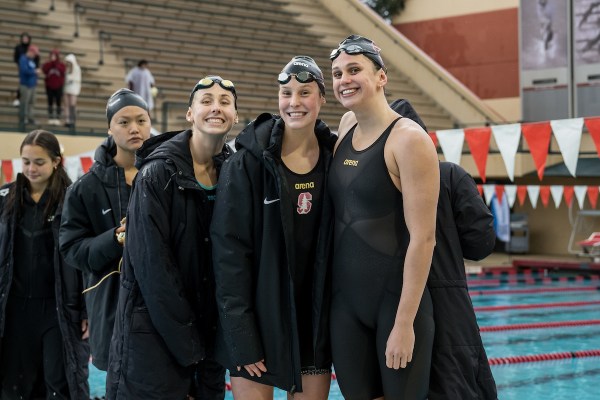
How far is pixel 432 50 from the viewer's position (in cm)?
2231

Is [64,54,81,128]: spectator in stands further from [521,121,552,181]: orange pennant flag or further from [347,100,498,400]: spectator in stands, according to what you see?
[347,100,498,400]: spectator in stands

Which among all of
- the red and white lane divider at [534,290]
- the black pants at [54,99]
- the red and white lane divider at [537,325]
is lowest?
the red and white lane divider at [534,290]

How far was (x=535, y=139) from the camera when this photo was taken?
7.86 metres

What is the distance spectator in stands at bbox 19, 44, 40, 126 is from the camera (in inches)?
490

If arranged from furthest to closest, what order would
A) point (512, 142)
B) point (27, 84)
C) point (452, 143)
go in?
point (27, 84) < point (452, 143) < point (512, 142)

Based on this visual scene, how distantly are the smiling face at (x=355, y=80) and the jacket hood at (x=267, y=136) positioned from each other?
→ 0.70ft

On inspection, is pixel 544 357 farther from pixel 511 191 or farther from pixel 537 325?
pixel 511 191

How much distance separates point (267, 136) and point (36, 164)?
5.69 feet

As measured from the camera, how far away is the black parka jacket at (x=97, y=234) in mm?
3477

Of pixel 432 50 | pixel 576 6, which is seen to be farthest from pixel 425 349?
pixel 432 50

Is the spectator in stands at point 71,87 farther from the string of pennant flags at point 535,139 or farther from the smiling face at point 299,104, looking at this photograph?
the smiling face at point 299,104

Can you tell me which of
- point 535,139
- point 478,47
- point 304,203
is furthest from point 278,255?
point 478,47

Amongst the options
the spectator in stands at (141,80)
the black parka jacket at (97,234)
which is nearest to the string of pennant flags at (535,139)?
the black parka jacket at (97,234)

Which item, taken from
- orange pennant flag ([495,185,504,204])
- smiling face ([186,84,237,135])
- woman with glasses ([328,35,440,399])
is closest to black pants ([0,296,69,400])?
smiling face ([186,84,237,135])
